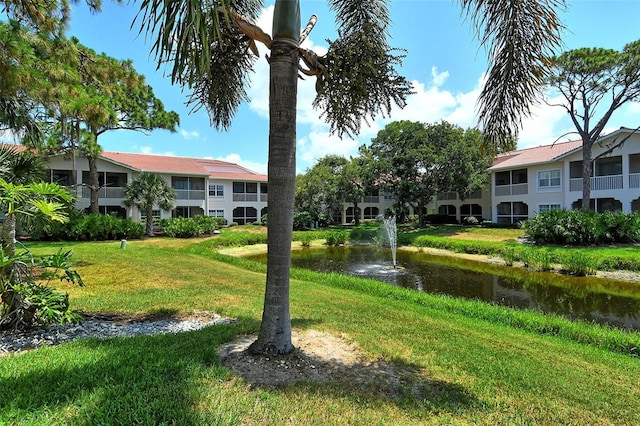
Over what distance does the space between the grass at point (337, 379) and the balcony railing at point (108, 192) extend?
24.2 metres

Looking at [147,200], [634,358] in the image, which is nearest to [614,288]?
[634,358]

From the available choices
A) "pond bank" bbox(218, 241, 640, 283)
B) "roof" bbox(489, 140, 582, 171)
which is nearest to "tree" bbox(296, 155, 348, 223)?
"pond bank" bbox(218, 241, 640, 283)

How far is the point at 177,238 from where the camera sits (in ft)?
84.0

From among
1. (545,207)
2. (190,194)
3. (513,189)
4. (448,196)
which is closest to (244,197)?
(190,194)

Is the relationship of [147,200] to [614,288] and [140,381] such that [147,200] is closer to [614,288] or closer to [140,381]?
[140,381]

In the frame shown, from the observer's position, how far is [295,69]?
4.29 m

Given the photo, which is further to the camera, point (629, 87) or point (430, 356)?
point (629, 87)

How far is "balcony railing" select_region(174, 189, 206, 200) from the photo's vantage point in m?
32.8

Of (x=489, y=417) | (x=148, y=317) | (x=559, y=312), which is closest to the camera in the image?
(x=489, y=417)

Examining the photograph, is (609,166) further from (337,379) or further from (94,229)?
(94,229)

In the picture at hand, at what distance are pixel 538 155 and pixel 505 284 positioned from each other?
20.9 metres

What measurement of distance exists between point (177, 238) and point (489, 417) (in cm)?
2524

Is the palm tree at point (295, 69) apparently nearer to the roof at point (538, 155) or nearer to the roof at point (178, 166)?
the roof at point (538, 155)

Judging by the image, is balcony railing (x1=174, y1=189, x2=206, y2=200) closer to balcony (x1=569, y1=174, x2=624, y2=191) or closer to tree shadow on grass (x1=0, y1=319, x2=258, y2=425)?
tree shadow on grass (x1=0, y1=319, x2=258, y2=425)
